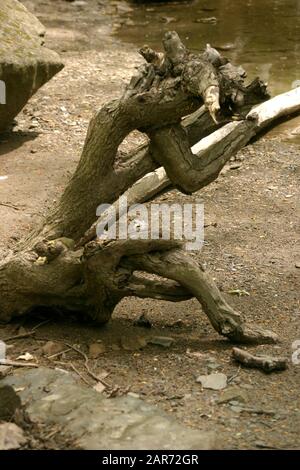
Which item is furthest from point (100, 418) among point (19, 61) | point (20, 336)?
point (19, 61)

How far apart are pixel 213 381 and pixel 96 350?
2.23ft

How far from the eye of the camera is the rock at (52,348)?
466 cm

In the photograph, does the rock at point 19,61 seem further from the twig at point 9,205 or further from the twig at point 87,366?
the twig at point 87,366

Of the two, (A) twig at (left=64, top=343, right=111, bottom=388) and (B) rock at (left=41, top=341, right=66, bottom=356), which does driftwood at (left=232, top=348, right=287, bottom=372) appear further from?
(B) rock at (left=41, top=341, right=66, bottom=356)

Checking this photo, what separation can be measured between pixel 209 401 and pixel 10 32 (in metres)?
4.46

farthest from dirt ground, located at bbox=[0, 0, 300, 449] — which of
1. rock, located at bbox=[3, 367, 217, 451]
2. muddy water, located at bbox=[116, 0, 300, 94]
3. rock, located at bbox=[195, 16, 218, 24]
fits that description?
rock, located at bbox=[195, 16, 218, 24]

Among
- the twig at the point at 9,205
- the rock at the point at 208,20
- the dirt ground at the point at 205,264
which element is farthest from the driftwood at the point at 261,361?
the rock at the point at 208,20

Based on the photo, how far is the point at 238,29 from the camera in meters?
12.0

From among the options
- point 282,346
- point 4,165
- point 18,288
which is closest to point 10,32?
point 4,165

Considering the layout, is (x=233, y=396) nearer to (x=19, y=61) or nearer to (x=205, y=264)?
(x=205, y=264)

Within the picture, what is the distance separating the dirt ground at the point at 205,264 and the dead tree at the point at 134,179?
0.20 meters

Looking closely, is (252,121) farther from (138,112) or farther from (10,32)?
(10,32)

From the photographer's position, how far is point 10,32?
25.0 feet

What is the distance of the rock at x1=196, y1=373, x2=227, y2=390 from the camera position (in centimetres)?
425
